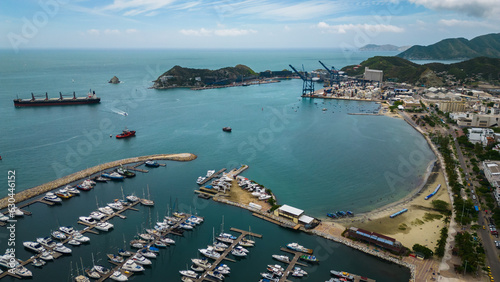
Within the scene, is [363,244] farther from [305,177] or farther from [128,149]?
[128,149]

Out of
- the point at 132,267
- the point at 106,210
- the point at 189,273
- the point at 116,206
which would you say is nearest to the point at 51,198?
Answer: the point at 106,210

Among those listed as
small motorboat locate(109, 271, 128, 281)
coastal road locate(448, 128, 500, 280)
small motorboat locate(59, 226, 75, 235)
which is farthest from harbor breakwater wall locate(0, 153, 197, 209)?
coastal road locate(448, 128, 500, 280)

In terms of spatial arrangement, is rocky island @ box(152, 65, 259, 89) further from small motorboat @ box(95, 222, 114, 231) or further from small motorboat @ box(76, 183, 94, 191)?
small motorboat @ box(95, 222, 114, 231)

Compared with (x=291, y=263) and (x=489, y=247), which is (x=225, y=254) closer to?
(x=291, y=263)

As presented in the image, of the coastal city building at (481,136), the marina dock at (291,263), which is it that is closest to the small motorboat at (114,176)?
the marina dock at (291,263)

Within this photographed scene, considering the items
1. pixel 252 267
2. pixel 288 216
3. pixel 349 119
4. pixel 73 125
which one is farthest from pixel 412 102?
pixel 73 125
